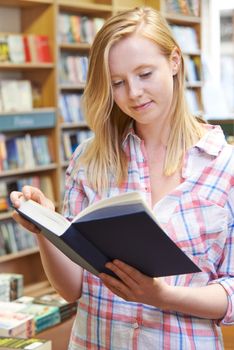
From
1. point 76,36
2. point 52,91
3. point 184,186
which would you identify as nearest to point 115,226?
point 184,186

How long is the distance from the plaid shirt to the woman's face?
14 centimetres

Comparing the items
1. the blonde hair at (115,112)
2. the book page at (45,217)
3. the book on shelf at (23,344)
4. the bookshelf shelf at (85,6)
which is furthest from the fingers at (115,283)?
the bookshelf shelf at (85,6)

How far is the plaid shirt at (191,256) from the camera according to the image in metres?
1.40

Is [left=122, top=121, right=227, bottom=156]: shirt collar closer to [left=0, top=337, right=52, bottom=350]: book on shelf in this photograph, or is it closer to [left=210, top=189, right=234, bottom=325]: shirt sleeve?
[left=210, top=189, right=234, bottom=325]: shirt sleeve

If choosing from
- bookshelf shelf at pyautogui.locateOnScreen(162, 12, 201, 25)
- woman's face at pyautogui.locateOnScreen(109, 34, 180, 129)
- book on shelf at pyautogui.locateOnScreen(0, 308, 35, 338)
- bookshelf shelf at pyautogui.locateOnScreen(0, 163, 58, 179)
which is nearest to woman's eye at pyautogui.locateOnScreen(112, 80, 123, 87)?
woman's face at pyautogui.locateOnScreen(109, 34, 180, 129)

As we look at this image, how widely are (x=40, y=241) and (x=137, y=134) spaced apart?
1.10 ft

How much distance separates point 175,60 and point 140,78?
4.8 inches

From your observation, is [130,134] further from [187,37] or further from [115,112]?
[187,37]

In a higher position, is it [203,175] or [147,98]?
[147,98]

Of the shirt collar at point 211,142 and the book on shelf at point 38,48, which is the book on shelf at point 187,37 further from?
the shirt collar at point 211,142

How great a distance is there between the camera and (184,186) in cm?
143

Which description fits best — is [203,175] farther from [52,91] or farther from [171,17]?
[171,17]

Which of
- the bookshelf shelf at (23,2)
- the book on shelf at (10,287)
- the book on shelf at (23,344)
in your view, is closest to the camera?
the book on shelf at (23,344)

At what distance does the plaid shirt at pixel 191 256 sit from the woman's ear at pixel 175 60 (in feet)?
0.57
